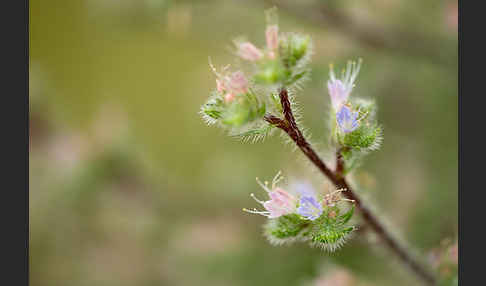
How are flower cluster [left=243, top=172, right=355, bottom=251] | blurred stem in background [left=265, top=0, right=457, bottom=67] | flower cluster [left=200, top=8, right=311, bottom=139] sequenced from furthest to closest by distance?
blurred stem in background [left=265, top=0, right=457, bottom=67], flower cluster [left=243, top=172, right=355, bottom=251], flower cluster [left=200, top=8, right=311, bottom=139]

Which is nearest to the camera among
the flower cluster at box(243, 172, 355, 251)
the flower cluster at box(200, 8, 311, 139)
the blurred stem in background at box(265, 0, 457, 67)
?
the flower cluster at box(200, 8, 311, 139)

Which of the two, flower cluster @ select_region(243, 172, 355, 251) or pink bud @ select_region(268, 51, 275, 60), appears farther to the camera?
flower cluster @ select_region(243, 172, 355, 251)

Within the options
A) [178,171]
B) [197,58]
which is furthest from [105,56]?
[178,171]

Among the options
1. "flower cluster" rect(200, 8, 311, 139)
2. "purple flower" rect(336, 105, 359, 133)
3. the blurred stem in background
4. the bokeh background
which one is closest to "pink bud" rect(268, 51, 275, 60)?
"flower cluster" rect(200, 8, 311, 139)

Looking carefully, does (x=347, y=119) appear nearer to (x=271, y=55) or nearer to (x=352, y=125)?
(x=352, y=125)

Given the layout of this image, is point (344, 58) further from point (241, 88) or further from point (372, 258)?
point (241, 88)

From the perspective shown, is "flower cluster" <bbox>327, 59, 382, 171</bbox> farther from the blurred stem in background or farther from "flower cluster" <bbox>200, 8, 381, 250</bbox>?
the blurred stem in background
